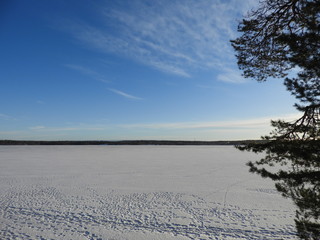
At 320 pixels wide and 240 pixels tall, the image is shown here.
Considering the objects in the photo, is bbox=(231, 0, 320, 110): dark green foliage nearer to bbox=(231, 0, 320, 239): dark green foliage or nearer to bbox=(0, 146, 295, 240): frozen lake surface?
bbox=(231, 0, 320, 239): dark green foliage

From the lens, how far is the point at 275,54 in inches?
209

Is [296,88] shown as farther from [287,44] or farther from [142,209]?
[142,209]

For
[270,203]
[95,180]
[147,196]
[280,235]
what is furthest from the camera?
[95,180]

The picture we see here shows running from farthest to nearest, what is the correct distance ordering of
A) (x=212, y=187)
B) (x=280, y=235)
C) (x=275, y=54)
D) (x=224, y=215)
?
(x=212, y=187)
(x=224, y=215)
(x=275, y=54)
(x=280, y=235)

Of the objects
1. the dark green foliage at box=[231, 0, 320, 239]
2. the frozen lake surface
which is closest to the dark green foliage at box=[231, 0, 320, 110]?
the dark green foliage at box=[231, 0, 320, 239]

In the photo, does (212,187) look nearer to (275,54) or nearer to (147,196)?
(147,196)

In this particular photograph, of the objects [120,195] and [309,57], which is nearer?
[309,57]

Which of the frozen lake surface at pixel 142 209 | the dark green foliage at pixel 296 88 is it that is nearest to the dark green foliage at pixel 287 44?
the dark green foliage at pixel 296 88

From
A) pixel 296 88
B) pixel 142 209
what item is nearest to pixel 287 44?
pixel 296 88

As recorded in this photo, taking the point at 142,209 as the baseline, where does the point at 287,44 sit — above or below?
above

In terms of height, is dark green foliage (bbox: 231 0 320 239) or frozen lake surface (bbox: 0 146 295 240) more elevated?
dark green foliage (bbox: 231 0 320 239)

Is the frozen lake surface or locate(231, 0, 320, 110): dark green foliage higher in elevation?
locate(231, 0, 320, 110): dark green foliage

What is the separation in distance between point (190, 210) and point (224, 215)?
34.4 inches

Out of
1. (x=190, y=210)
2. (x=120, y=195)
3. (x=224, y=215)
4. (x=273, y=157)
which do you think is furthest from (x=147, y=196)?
(x=273, y=157)
